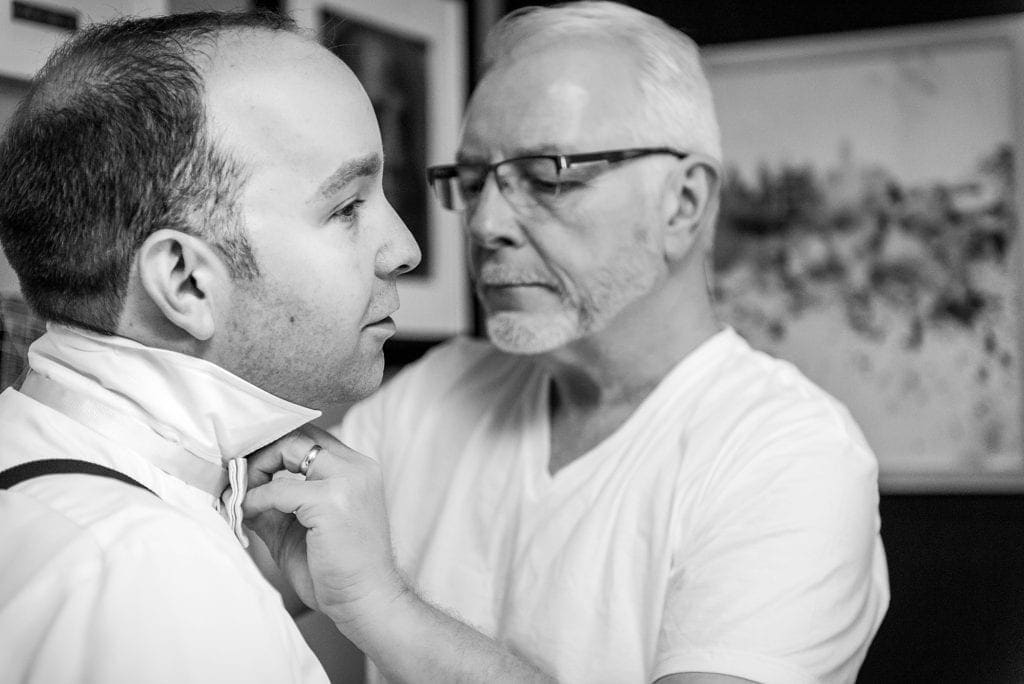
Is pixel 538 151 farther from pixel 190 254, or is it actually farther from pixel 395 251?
pixel 190 254

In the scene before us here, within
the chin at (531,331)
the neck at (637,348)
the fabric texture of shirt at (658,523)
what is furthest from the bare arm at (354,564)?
the neck at (637,348)

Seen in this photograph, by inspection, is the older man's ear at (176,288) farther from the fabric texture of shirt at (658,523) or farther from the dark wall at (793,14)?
the dark wall at (793,14)

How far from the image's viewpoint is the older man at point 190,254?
972mm

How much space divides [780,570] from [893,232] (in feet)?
4.23

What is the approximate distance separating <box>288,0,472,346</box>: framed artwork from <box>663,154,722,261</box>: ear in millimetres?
755

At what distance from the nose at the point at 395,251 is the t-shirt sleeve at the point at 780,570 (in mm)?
570

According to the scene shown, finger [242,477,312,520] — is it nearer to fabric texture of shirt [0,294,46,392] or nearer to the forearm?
the forearm

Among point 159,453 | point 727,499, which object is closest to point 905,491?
point 727,499

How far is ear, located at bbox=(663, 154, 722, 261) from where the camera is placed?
68.2 inches

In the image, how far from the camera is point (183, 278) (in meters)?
0.99

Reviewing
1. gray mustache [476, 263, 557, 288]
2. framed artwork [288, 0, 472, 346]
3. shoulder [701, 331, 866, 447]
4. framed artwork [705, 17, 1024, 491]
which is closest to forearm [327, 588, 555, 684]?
shoulder [701, 331, 866, 447]

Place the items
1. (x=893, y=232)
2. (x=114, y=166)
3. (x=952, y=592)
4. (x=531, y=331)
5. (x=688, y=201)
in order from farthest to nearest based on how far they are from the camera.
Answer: (x=893, y=232) → (x=952, y=592) → (x=688, y=201) → (x=531, y=331) → (x=114, y=166)

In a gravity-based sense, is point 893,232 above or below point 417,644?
above

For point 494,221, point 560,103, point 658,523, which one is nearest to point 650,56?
point 560,103
